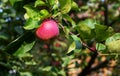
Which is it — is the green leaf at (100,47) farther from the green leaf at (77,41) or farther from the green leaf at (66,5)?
the green leaf at (66,5)

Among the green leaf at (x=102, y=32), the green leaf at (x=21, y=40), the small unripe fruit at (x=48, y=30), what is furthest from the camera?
the green leaf at (x=21, y=40)

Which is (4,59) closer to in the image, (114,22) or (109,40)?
(109,40)

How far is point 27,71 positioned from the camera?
6.77ft

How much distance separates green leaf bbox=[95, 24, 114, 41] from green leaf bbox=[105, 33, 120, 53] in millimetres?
20

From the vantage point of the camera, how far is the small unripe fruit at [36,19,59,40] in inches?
50.7

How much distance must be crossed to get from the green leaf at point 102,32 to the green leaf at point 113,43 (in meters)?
0.02

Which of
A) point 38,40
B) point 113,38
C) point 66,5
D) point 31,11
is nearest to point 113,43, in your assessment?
point 113,38

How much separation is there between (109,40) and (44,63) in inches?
55.9

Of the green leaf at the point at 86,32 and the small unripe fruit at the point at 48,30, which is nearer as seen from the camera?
the small unripe fruit at the point at 48,30

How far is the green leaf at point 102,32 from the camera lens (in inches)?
55.2

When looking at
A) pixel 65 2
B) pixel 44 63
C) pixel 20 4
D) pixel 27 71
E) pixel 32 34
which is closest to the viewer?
pixel 65 2

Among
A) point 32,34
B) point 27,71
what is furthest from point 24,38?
point 27,71

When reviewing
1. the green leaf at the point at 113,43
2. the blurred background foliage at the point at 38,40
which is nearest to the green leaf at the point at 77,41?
the blurred background foliage at the point at 38,40

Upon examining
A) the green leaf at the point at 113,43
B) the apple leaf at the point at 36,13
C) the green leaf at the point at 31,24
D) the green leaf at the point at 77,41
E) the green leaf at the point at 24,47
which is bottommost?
the green leaf at the point at 113,43
